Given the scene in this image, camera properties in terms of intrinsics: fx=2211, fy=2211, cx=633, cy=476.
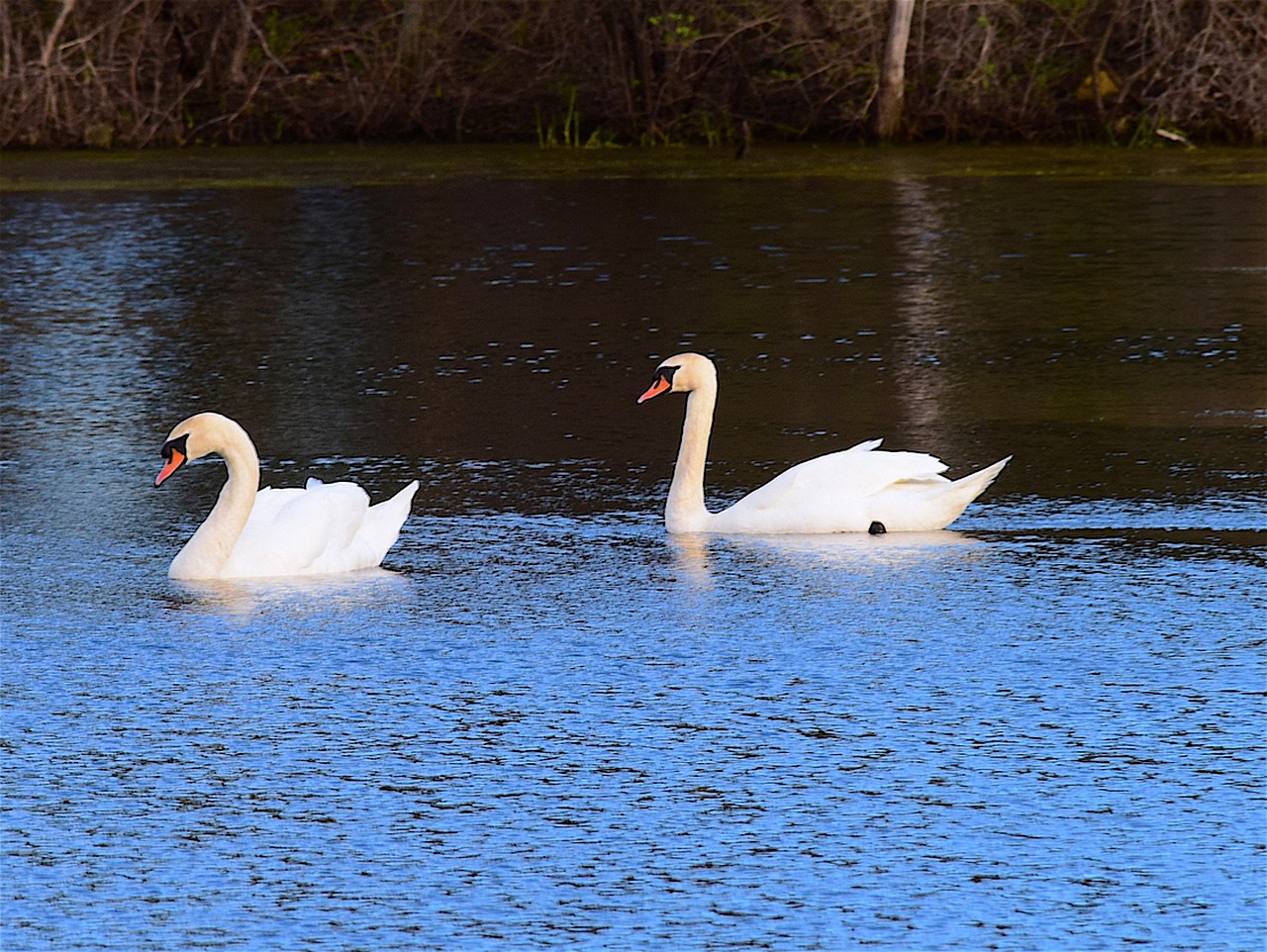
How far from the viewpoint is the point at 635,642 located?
19.0 ft

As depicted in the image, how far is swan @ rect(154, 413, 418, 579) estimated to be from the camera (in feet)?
21.1

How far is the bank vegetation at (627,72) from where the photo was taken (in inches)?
1043

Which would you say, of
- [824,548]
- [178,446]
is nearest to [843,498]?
[824,548]

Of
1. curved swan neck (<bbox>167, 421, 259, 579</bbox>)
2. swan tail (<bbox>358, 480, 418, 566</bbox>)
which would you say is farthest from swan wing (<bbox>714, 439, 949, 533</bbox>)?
curved swan neck (<bbox>167, 421, 259, 579</bbox>)

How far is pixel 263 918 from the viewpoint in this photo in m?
3.93

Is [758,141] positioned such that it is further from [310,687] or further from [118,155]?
[310,687]

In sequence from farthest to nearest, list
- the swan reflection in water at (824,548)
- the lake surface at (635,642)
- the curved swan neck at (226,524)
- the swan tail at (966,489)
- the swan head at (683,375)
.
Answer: the swan head at (683,375), the swan tail at (966,489), the swan reflection in water at (824,548), the curved swan neck at (226,524), the lake surface at (635,642)

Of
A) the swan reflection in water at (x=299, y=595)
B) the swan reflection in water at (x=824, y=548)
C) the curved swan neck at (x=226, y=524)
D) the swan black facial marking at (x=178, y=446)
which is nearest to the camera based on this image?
the swan reflection in water at (x=299, y=595)

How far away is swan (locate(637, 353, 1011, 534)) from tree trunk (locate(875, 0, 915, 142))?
19833 millimetres

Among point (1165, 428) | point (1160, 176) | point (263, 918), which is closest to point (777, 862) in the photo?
point (263, 918)

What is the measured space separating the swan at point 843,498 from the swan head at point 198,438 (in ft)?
4.74

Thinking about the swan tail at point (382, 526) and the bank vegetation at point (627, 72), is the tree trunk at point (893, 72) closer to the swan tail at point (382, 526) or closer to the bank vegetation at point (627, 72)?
the bank vegetation at point (627, 72)

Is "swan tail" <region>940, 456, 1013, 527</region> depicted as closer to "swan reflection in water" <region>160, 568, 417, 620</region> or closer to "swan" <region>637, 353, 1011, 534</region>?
"swan" <region>637, 353, 1011, 534</region>

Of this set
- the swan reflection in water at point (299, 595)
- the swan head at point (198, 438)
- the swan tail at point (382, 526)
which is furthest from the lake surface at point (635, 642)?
the swan head at point (198, 438)
